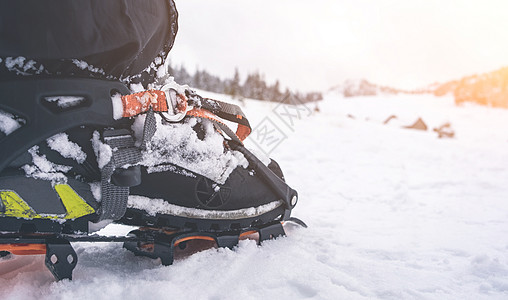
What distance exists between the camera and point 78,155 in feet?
2.01

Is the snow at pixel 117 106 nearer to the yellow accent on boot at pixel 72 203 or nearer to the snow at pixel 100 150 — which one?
the snow at pixel 100 150

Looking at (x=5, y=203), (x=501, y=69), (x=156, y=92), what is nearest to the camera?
(x=5, y=203)

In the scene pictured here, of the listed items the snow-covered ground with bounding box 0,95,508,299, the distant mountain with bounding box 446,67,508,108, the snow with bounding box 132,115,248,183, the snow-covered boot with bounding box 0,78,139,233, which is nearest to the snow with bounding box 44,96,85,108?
the snow-covered boot with bounding box 0,78,139,233

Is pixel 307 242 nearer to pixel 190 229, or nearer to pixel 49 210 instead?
pixel 190 229

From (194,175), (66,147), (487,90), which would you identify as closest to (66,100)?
(66,147)

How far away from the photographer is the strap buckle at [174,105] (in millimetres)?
683

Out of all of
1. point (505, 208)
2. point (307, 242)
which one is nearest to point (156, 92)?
point (307, 242)

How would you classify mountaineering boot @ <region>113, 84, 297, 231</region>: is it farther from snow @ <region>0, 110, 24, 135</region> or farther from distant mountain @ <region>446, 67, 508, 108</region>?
distant mountain @ <region>446, 67, 508, 108</region>

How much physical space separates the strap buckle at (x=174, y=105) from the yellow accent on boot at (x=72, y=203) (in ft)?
0.72

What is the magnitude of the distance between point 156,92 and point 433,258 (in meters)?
0.72

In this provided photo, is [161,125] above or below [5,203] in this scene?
above

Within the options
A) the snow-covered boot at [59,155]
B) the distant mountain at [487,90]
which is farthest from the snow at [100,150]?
the distant mountain at [487,90]

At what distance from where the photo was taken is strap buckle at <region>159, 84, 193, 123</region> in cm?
68

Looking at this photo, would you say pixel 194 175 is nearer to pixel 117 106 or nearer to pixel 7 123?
pixel 117 106
